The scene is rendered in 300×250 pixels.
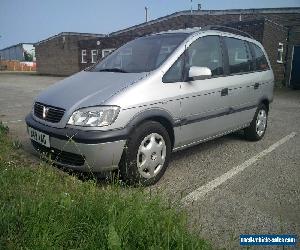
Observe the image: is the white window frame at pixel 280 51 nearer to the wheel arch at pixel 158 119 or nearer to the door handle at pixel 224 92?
the door handle at pixel 224 92

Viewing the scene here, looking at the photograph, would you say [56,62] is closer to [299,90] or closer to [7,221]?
[299,90]

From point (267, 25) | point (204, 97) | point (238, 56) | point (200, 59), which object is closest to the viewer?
point (204, 97)

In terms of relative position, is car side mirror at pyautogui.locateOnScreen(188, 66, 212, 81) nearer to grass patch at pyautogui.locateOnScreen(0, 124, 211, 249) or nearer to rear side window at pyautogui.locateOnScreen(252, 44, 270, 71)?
grass patch at pyautogui.locateOnScreen(0, 124, 211, 249)

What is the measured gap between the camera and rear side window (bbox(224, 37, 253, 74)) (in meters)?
5.32

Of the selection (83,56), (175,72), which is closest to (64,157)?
(175,72)

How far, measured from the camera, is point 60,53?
3616 cm

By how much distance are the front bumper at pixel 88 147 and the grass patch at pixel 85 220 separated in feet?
1.30

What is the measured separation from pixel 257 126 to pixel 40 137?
4.08 meters

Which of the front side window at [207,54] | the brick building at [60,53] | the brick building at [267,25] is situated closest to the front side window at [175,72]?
the front side window at [207,54]

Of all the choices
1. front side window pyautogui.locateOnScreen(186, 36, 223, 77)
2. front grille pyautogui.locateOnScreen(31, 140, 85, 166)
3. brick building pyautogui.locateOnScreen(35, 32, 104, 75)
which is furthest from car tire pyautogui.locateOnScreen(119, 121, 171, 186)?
brick building pyautogui.locateOnScreen(35, 32, 104, 75)

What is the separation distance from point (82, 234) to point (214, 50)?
11.4 ft

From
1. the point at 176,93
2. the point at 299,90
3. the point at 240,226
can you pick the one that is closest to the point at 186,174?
the point at 176,93

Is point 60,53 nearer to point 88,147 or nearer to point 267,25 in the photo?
point 267,25

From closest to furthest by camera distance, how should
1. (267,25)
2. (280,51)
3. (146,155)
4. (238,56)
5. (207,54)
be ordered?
(146,155) → (207,54) → (238,56) → (267,25) → (280,51)
